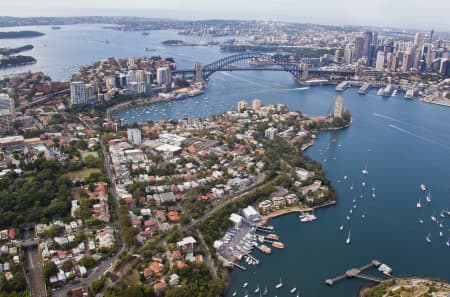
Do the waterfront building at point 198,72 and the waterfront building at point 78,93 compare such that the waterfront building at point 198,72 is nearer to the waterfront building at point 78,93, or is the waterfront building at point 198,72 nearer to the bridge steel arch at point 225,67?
the bridge steel arch at point 225,67

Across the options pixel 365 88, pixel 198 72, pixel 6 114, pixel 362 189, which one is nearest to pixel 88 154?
pixel 6 114

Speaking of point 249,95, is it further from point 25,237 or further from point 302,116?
point 25,237

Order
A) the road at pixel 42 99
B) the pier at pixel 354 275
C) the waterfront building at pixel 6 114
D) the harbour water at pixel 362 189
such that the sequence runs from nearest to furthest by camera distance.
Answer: the pier at pixel 354 275, the harbour water at pixel 362 189, the waterfront building at pixel 6 114, the road at pixel 42 99

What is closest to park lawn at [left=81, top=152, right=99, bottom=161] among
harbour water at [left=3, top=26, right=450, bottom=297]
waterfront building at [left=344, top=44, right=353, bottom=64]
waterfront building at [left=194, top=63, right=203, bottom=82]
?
harbour water at [left=3, top=26, right=450, bottom=297]

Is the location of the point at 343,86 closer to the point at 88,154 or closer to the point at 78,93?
the point at 78,93

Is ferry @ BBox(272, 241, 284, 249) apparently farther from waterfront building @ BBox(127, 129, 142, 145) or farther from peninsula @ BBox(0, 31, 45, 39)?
peninsula @ BBox(0, 31, 45, 39)

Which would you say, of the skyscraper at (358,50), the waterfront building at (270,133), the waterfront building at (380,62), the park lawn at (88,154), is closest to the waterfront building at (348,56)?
the skyscraper at (358,50)
